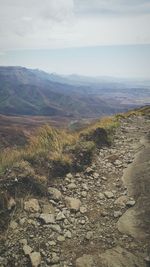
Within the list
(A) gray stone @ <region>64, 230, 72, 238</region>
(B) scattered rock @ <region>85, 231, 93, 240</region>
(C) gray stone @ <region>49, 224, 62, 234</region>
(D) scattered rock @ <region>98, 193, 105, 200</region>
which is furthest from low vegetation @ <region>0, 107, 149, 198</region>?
(B) scattered rock @ <region>85, 231, 93, 240</region>

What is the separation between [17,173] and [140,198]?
266 cm

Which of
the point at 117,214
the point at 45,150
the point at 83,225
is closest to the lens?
the point at 83,225

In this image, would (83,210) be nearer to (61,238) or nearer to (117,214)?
(117,214)

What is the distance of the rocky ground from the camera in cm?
465

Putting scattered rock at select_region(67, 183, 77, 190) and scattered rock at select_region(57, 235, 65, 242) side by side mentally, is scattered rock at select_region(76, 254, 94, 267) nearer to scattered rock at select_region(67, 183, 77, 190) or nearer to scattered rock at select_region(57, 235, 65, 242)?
scattered rock at select_region(57, 235, 65, 242)

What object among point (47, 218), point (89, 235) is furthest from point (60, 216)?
point (89, 235)

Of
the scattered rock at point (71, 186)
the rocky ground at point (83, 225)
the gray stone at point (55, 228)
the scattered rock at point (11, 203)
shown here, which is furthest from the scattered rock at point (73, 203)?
the scattered rock at point (11, 203)

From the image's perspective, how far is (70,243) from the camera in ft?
16.6

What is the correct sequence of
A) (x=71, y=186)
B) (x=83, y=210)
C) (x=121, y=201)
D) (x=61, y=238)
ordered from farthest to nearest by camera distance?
(x=71, y=186) → (x=121, y=201) → (x=83, y=210) → (x=61, y=238)

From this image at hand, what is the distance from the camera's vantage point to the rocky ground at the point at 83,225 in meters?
4.65

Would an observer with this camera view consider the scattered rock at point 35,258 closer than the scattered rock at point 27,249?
Yes

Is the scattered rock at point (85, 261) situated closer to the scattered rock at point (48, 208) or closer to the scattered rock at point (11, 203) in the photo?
the scattered rock at point (48, 208)

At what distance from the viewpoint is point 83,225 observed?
5531 mm

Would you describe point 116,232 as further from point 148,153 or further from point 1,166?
point 148,153
